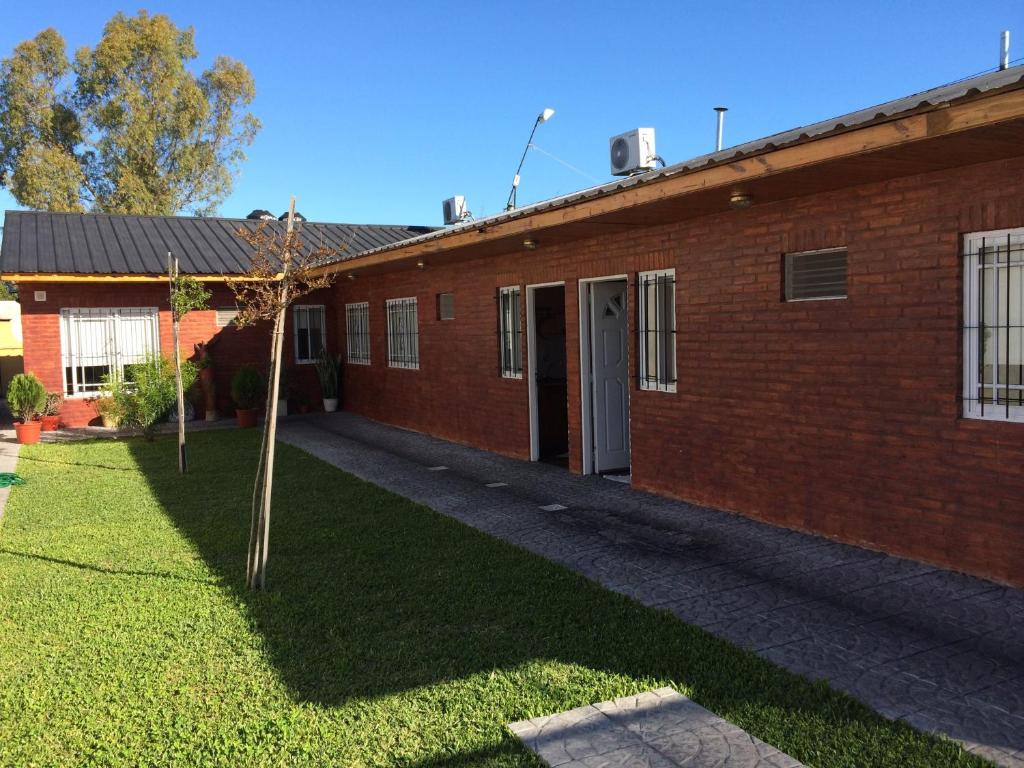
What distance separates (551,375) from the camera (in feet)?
36.2

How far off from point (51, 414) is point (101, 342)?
1576 mm

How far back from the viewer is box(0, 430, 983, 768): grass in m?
3.52

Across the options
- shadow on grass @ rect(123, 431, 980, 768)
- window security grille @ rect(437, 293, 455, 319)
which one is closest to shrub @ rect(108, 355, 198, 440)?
window security grille @ rect(437, 293, 455, 319)

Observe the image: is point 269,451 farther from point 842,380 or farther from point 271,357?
point 842,380

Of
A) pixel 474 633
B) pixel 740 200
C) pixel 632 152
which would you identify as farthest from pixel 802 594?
pixel 632 152

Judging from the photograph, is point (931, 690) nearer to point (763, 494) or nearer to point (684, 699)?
point (684, 699)

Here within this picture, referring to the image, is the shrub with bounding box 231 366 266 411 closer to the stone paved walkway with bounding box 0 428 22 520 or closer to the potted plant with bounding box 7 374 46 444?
the potted plant with bounding box 7 374 46 444

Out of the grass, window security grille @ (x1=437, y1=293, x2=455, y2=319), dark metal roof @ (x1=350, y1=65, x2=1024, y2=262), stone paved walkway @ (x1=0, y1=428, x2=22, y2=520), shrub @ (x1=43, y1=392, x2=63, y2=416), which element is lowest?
the grass

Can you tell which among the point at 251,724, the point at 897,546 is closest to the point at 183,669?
the point at 251,724

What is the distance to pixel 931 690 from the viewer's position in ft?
12.6

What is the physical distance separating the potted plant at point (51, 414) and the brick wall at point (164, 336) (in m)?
0.29

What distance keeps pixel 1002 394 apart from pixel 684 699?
3.21 m

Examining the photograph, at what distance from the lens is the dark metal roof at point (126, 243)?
49.8ft

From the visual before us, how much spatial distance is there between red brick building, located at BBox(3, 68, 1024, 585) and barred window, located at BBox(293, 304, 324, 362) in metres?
7.67
